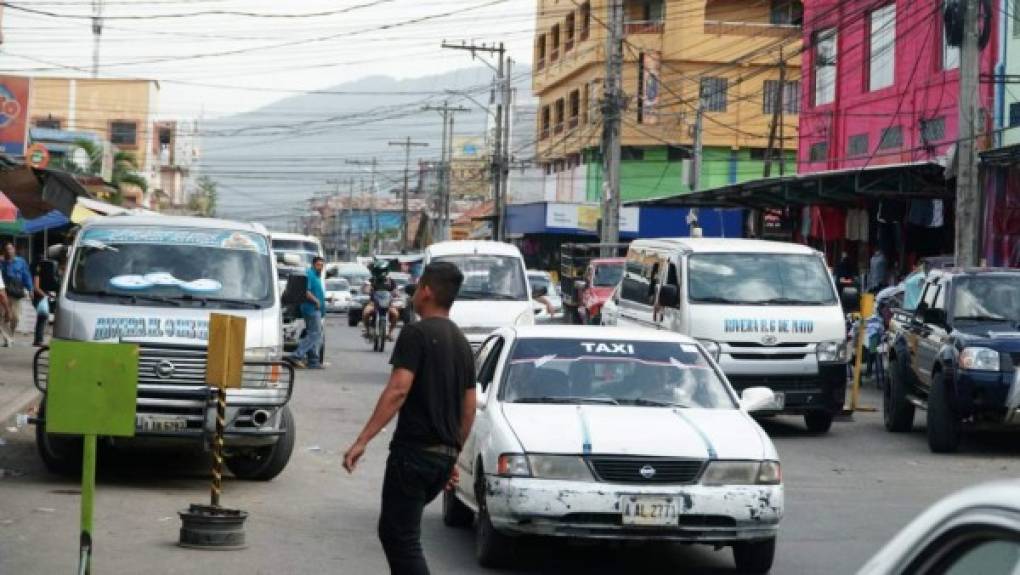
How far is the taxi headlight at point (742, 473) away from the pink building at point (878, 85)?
22786 millimetres

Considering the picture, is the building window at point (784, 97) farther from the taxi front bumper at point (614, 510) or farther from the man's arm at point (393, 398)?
the man's arm at point (393, 398)

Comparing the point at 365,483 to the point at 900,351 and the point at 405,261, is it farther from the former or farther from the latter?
the point at 405,261

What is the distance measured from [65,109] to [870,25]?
69.1 meters

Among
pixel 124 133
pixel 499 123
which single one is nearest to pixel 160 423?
pixel 499 123

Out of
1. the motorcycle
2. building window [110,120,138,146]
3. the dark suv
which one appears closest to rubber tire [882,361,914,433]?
the dark suv

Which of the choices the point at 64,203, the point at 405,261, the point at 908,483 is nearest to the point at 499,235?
the point at 405,261

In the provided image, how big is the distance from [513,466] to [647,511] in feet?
2.80

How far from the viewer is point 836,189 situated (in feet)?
114

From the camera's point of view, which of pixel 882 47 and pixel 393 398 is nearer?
pixel 393 398

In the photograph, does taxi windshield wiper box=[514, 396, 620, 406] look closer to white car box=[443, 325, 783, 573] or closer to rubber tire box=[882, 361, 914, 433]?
white car box=[443, 325, 783, 573]

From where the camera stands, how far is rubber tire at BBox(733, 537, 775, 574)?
10.6 metres

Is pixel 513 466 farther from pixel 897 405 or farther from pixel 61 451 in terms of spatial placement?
pixel 897 405

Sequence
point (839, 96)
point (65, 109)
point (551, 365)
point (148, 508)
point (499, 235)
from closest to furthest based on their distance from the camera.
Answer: point (551, 365)
point (148, 508)
point (839, 96)
point (499, 235)
point (65, 109)

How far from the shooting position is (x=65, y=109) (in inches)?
3942
